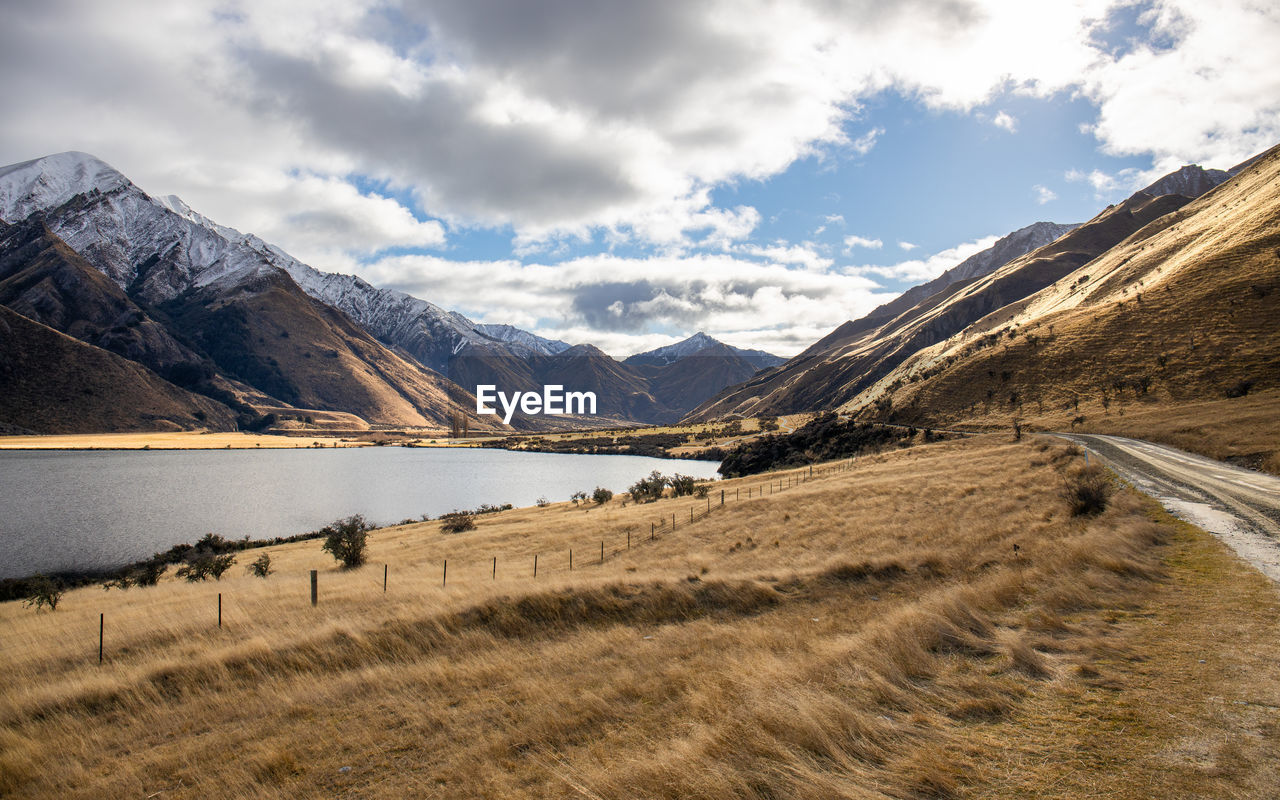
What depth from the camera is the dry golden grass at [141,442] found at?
134250 mm

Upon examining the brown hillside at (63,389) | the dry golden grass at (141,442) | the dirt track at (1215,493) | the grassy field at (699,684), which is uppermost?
the brown hillside at (63,389)

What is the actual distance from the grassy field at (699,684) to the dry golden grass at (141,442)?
6506 inches

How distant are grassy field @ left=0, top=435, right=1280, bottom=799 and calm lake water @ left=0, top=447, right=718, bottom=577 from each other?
121 ft

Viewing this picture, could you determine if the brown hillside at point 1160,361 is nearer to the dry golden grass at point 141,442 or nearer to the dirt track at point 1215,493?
the dirt track at point 1215,493

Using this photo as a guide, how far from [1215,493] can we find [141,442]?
670 ft

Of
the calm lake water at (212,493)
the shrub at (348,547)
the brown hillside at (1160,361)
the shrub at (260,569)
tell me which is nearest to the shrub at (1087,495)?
the brown hillside at (1160,361)

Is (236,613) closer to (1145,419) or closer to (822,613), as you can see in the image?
(822,613)

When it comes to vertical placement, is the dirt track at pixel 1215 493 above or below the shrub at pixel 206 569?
above

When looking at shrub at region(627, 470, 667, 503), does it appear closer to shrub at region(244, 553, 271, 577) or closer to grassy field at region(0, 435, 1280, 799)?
shrub at region(244, 553, 271, 577)

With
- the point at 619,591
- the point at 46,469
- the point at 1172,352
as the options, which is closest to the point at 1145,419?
the point at 1172,352

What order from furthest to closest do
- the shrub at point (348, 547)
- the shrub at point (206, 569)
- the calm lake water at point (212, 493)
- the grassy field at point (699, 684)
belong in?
the calm lake water at point (212, 493) < the shrub at point (206, 569) < the shrub at point (348, 547) < the grassy field at point (699, 684)

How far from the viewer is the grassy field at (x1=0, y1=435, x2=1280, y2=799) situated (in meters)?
6.29

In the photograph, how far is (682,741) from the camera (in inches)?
270

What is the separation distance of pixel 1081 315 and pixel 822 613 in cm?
9063
